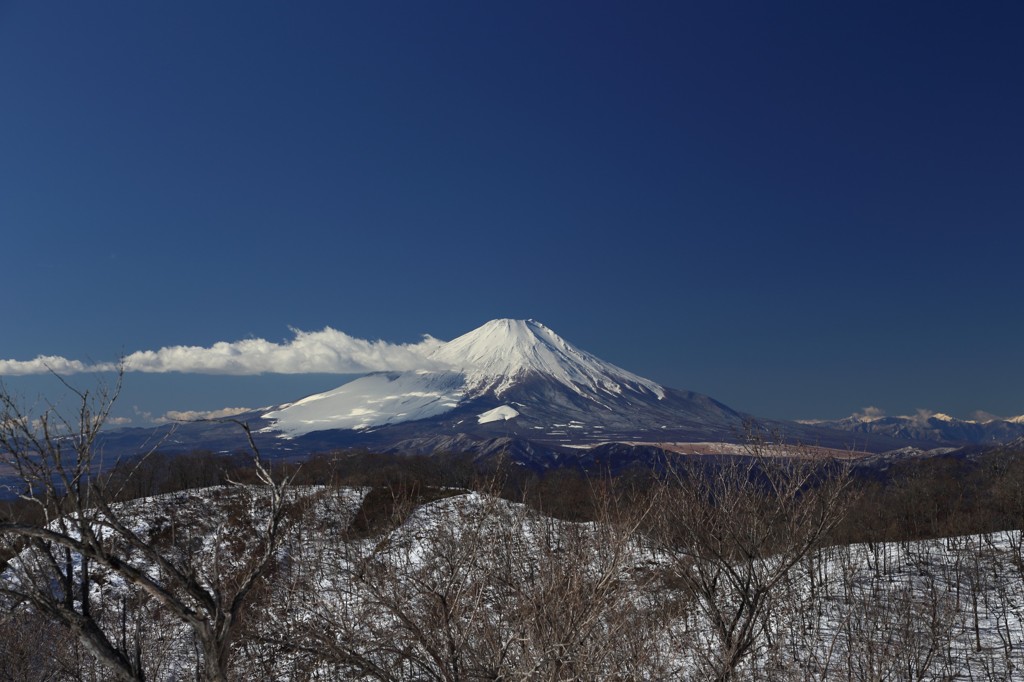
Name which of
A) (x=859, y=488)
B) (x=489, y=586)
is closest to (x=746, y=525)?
(x=489, y=586)

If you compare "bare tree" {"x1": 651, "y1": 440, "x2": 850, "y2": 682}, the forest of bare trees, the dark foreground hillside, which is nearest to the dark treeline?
the forest of bare trees

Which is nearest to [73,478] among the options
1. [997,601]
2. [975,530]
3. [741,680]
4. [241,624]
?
[241,624]

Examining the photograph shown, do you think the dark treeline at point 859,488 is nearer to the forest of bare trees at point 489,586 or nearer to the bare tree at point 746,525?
the forest of bare trees at point 489,586

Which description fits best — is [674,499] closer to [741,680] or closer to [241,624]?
[741,680]

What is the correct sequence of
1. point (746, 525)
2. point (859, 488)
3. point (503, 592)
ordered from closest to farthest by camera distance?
point (503, 592) < point (746, 525) < point (859, 488)

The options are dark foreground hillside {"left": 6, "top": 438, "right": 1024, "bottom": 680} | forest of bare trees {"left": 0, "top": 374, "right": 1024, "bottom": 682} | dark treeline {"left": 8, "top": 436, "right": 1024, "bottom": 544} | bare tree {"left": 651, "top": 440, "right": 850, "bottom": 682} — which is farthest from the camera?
dark treeline {"left": 8, "top": 436, "right": 1024, "bottom": 544}

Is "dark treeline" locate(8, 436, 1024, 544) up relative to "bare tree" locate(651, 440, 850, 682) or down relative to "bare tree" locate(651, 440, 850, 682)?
down

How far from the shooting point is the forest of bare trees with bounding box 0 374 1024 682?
5484 mm

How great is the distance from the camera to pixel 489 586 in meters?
14.5

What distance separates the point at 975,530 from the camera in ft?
143

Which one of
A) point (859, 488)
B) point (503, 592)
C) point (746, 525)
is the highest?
point (746, 525)

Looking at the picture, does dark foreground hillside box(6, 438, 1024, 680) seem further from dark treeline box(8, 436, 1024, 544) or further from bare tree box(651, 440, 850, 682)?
dark treeline box(8, 436, 1024, 544)

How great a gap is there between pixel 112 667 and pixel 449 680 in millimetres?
4007

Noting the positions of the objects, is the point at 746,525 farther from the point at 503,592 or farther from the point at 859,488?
the point at 859,488
